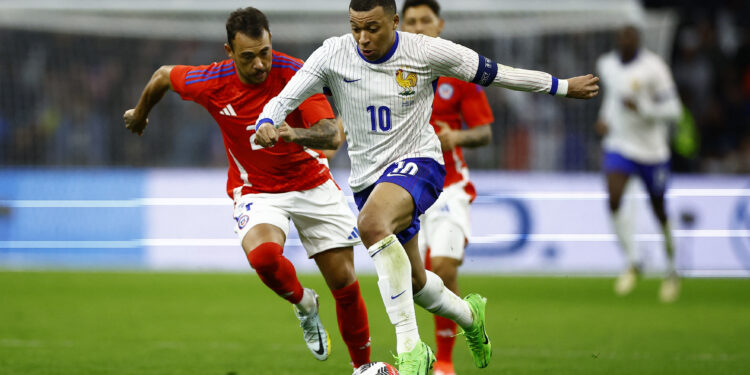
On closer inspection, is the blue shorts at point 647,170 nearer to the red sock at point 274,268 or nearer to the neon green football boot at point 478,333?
the neon green football boot at point 478,333

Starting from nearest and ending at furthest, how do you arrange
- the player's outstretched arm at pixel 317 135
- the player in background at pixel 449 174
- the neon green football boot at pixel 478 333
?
the player's outstretched arm at pixel 317 135 < the neon green football boot at pixel 478 333 < the player in background at pixel 449 174

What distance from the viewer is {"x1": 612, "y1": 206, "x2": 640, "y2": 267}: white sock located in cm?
1169

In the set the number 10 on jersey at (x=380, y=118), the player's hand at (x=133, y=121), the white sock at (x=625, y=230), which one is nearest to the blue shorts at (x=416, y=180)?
the number 10 on jersey at (x=380, y=118)

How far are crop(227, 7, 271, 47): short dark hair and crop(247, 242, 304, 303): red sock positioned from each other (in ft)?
3.99

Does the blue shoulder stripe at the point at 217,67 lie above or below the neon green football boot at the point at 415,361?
above

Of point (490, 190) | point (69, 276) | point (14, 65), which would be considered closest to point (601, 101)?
point (490, 190)

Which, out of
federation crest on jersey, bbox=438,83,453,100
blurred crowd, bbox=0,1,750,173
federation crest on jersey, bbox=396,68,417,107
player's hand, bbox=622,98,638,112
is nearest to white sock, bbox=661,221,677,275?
player's hand, bbox=622,98,638,112

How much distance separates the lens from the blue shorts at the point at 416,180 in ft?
17.6

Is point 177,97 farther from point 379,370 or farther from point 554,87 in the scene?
point 379,370

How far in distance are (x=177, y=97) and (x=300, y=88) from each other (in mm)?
12224

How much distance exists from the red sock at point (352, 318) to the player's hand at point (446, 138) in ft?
3.53

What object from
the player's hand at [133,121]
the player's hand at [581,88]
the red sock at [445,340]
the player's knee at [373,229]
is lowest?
the red sock at [445,340]

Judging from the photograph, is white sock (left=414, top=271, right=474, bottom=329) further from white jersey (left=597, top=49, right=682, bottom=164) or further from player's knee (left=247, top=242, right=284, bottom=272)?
white jersey (left=597, top=49, right=682, bottom=164)

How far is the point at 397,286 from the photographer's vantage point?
17.1 ft
